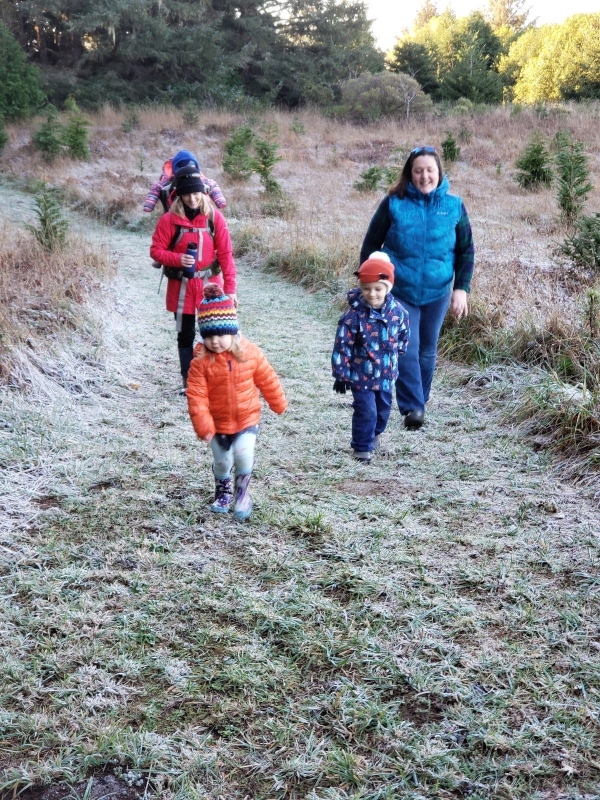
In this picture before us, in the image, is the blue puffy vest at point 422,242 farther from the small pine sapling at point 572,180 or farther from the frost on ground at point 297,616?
the small pine sapling at point 572,180

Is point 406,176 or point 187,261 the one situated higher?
point 406,176

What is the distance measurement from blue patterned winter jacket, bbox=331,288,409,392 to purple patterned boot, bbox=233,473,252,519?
3.59 feet

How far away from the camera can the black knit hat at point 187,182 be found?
472 centimetres

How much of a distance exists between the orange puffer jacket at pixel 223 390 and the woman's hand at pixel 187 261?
1.69 m

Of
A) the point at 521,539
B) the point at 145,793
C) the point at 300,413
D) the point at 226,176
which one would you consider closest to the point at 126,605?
the point at 145,793

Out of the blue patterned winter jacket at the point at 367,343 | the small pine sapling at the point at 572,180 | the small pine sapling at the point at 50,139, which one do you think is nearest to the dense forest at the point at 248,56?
the small pine sapling at the point at 50,139

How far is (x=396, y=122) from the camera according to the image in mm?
24297

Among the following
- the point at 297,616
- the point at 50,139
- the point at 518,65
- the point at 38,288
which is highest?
the point at 518,65

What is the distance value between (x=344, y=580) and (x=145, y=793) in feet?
4.21

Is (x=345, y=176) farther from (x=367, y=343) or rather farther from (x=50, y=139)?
(x=367, y=343)

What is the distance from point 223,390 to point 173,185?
2402 mm

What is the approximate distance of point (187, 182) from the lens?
186 inches

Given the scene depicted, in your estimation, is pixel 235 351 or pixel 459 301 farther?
pixel 459 301

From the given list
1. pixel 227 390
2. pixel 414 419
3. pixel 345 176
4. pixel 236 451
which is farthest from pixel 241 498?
pixel 345 176
